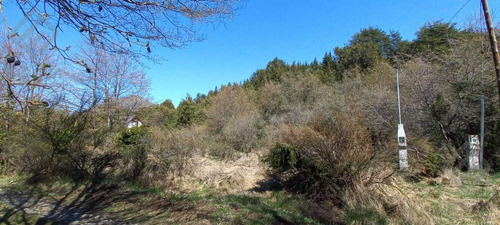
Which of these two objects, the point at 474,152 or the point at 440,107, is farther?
the point at 440,107

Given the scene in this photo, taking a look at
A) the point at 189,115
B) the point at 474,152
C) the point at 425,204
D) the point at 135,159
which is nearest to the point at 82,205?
the point at 135,159

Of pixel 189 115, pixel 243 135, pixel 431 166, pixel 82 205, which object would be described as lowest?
pixel 82 205

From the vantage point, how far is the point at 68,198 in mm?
7207

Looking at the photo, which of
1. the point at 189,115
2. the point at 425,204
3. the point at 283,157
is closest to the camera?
the point at 425,204

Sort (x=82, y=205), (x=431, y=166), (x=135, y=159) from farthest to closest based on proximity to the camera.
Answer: (x=135, y=159) < (x=431, y=166) < (x=82, y=205)

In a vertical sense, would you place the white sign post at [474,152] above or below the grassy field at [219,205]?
above

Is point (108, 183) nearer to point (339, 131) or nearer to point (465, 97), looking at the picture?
point (339, 131)

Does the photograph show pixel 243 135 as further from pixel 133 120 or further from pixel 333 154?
pixel 333 154

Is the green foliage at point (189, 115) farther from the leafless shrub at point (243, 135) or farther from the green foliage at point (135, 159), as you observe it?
the green foliage at point (135, 159)

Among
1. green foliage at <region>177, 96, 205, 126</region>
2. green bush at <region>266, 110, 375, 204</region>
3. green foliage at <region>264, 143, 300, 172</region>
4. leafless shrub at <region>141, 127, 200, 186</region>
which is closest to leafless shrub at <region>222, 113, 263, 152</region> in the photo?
leafless shrub at <region>141, 127, 200, 186</region>

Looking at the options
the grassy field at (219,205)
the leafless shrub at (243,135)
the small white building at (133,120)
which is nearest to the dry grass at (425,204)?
the grassy field at (219,205)

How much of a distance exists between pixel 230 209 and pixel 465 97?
10185 millimetres

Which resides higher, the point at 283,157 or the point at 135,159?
the point at 283,157

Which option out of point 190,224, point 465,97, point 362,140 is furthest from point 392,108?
point 190,224
